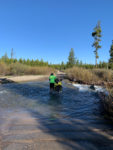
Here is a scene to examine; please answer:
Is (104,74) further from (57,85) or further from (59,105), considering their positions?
(59,105)

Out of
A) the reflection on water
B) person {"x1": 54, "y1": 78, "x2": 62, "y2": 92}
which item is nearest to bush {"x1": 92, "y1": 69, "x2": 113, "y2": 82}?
the reflection on water

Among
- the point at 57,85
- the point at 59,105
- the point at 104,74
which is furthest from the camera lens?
the point at 104,74

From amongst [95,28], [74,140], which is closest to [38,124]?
[74,140]

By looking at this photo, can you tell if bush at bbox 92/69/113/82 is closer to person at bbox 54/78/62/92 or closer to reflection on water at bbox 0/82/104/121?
reflection on water at bbox 0/82/104/121

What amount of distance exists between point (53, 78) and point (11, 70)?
2449 cm

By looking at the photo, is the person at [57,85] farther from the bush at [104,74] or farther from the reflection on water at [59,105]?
the bush at [104,74]

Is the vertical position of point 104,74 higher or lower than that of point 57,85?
higher

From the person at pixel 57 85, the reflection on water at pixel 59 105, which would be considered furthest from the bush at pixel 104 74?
the person at pixel 57 85

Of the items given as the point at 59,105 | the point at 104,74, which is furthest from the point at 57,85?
the point at 104,74

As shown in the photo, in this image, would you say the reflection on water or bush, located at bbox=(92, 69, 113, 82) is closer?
the reflection on water

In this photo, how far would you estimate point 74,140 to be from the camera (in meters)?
2.95

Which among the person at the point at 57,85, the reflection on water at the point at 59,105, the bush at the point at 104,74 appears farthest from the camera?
the bush at the point at 104,74

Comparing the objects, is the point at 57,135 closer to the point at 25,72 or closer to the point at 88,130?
the point at 88,130

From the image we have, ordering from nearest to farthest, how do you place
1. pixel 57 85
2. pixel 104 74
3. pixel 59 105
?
pixel 59 105
pixel 57 85
pixel 104 74
